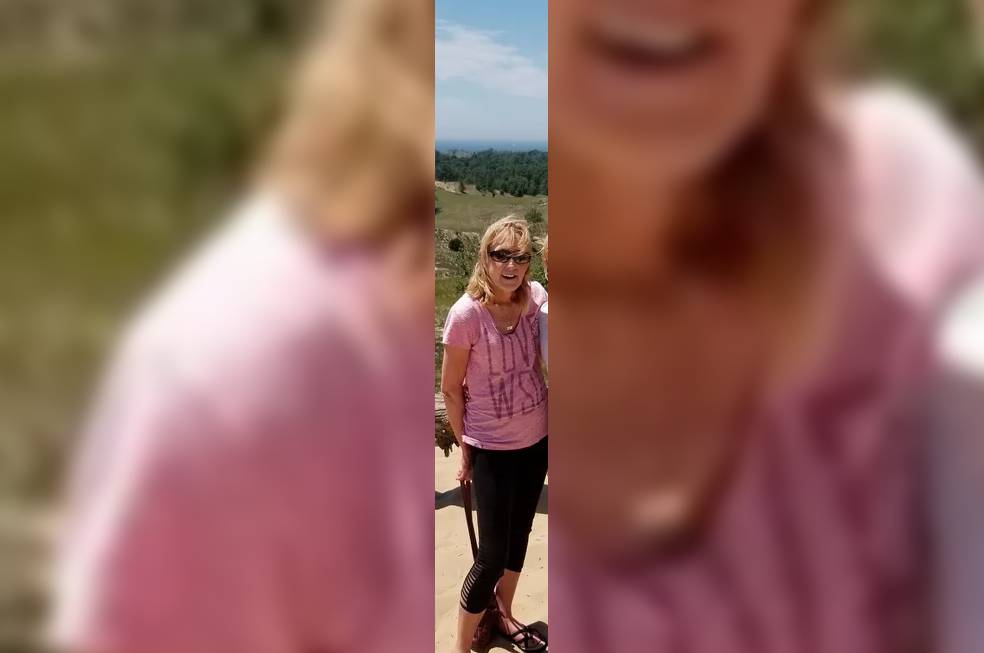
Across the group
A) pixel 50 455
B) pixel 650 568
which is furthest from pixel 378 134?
pixel 650 568

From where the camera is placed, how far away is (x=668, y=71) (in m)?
0.77

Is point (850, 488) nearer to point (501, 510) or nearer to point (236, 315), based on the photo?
point (236, 315)

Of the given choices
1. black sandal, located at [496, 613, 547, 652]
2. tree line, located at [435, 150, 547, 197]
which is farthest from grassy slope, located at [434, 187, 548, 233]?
black sandal, located at [496, 613, 547, 652]

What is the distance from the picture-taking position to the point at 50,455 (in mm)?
718

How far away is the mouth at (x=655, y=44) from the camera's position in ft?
2.51

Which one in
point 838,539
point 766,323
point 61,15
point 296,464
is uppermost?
point 61,15

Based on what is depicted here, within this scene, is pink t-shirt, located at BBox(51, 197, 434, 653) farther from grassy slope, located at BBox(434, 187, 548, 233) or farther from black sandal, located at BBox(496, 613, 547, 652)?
black sandal, located at BBox(496, 613, 547, 652)

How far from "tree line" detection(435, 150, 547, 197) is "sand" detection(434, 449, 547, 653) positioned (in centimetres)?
55

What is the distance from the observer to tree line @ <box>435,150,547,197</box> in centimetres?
104

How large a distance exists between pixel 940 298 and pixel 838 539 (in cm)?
30

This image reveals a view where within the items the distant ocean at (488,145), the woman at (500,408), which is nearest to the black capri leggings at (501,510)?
the woman at (500,408)

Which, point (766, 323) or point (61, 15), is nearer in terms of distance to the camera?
point (61, 15)

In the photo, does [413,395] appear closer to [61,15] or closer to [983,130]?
[61,15]

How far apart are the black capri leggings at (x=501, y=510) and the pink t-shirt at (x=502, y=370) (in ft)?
0.13
